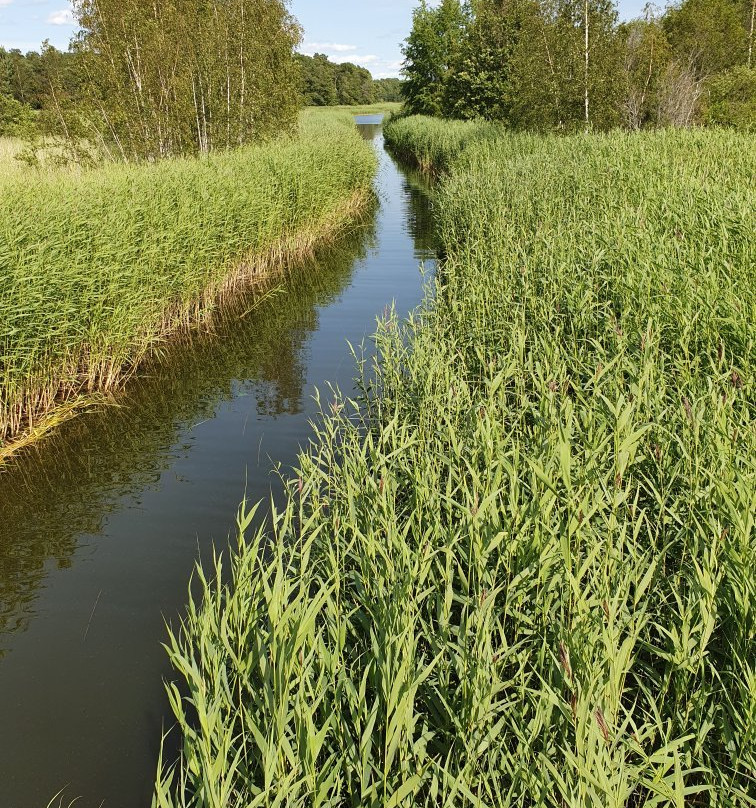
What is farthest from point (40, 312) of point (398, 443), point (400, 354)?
point (398, 443)

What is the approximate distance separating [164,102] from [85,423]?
1253 centimetres

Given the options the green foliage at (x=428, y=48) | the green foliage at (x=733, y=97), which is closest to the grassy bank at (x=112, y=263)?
the green foliage at (x=733, y=97)

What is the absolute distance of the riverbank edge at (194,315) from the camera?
279 inches

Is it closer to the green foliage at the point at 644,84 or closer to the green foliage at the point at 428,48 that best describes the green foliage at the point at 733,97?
the green foliage at the point at 644,84

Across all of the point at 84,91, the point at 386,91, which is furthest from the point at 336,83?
the point at 84,91

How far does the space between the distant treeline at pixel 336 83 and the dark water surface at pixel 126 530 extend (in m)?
98.5

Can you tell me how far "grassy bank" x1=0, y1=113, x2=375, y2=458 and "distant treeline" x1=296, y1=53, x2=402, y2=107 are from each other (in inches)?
3718

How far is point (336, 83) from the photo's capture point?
12512cm

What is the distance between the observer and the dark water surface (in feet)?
11.7

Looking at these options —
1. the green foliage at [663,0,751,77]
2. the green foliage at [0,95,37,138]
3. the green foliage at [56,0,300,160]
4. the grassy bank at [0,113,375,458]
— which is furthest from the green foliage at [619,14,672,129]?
the green foliage at [0,95,37,138]

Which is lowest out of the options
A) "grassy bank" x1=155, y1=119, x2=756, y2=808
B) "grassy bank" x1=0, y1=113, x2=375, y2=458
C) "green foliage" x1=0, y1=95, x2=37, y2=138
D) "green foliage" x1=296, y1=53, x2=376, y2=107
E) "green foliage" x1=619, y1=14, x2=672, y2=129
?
"grassy bank" x1=155, y1=119, x2=756, y2=808

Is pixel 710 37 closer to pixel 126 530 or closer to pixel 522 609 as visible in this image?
pixel 126 530

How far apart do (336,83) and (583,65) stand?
11746cm

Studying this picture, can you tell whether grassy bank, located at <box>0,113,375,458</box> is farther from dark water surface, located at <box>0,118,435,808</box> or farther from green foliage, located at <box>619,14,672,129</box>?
green foliage, located at <box>619,14,672,129</box>
